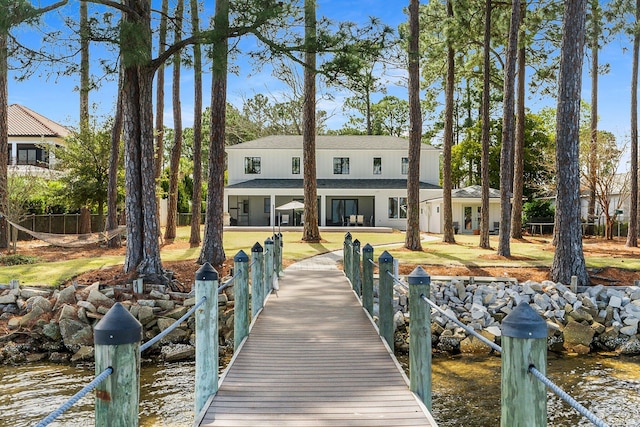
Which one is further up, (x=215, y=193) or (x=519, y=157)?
(x=519, y=157)

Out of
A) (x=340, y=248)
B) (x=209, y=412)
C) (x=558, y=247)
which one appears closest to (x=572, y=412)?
(x=209, y=412)

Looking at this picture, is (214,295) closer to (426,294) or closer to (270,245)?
(426,294)

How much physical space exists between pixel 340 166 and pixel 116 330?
34.4 m

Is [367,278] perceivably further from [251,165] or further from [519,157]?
[251,165]

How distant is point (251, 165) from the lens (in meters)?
36.5

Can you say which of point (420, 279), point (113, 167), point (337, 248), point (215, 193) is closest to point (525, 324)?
point (420, 279)

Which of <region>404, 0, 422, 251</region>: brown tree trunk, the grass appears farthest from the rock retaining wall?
<region>404, 0, 422, 251</region>: brown tree trunk

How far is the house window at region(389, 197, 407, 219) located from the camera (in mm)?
34625

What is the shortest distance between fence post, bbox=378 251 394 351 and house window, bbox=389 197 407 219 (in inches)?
1084

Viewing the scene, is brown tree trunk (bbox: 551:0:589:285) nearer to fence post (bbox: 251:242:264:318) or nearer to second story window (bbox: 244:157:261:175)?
fence post (bbox: 251:242:264:318)

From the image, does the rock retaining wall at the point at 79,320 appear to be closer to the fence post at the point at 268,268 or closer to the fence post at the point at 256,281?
the fence post at the point at 268,268

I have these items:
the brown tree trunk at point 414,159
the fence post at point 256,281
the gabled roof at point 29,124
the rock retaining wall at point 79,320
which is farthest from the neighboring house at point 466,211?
the gabled roof at point 29,124

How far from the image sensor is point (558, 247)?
530 inches

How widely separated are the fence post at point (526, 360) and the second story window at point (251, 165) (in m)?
34.3
